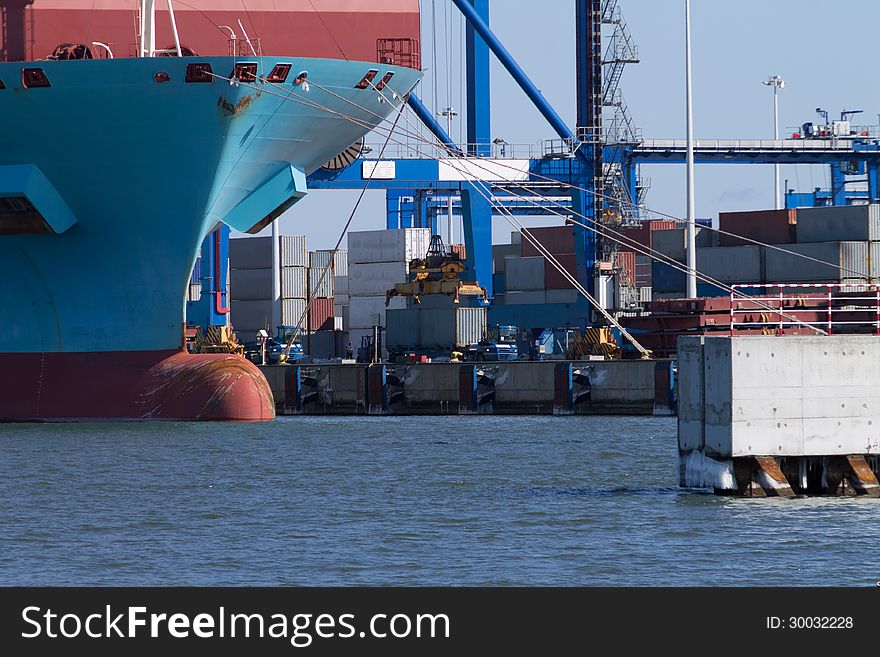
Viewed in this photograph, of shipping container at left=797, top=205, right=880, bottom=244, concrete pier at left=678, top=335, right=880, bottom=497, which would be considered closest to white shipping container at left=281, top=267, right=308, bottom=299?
shipping container at left=797, top=205, right=880, bottom=244

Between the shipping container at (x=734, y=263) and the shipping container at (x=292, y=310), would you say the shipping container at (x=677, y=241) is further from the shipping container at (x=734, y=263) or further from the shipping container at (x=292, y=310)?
the shipping container at (x=292, y=310)

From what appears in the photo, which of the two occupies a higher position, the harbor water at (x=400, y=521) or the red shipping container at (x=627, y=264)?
the red shipping container at (x=627, y=264)

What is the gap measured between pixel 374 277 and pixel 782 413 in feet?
166

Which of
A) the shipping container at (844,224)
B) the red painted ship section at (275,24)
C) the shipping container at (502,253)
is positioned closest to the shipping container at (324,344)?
the shipping container at (502,253)

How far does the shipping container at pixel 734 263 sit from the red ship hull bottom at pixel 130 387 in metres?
23.8

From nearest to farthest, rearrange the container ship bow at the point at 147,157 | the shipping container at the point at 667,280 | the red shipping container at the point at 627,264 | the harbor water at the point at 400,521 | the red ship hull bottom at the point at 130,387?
the harbor water at the point at 400,521 → the container ship bow at the point at 147,157 → the red ship hull bottom at the point at 130,387 → the shipping container at the point at 667,280 → the red shipping container at the point at 627,264

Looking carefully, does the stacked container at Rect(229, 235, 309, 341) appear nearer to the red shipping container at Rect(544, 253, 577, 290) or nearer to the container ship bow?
the red shipping container at Rect(544, 253, 577, 290)

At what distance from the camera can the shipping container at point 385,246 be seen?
70.8 metres

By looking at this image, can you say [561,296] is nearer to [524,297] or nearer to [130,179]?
[524,297]

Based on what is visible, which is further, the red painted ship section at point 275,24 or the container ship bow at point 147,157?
the red painted ship section at point 275,24

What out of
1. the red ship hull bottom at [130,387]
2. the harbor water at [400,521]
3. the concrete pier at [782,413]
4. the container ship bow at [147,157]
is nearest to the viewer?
the harbor water at [400,521]

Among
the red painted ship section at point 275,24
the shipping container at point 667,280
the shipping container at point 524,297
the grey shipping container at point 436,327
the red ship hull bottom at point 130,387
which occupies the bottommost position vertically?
the red ship hull bottom at point 130,387

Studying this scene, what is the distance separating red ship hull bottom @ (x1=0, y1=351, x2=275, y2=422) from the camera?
38.9 m
